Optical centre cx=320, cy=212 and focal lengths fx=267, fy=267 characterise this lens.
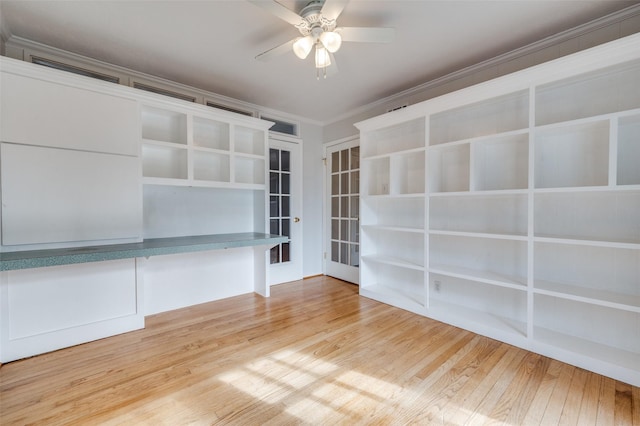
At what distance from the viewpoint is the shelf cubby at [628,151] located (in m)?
1.91

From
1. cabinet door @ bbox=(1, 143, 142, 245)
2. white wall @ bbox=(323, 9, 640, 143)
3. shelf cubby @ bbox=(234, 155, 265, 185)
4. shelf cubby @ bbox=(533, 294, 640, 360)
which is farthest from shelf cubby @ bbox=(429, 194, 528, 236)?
cabinet door @ bbox=(1, 143, 142, 245)

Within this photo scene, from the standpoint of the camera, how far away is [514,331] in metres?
2.31

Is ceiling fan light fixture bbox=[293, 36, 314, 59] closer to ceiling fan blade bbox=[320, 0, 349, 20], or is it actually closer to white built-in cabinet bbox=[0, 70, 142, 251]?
ceiling fan blade bbox=[320, 0, 349, 20]

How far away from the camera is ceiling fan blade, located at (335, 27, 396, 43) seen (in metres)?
1.83

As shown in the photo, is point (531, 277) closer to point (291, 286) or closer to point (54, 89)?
point (291, 286)

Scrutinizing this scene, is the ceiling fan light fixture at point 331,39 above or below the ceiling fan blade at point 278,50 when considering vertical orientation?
below

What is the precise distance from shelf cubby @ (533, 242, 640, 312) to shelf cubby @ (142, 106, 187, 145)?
12.1 ft

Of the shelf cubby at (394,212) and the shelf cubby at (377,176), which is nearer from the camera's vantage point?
the shelf cubby at (394,212)

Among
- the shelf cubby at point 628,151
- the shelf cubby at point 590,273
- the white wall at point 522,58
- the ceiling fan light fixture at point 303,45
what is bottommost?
the shelf cubby at point 590,273

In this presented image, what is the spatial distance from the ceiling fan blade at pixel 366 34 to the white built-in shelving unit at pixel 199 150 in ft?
5.96

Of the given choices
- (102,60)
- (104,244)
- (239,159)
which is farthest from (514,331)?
(102,60)

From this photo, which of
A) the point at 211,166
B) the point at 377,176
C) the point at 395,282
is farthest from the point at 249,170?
the point at 395,282

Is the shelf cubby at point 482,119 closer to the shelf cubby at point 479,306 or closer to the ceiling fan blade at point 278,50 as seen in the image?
the shelf cubby at point 479,306

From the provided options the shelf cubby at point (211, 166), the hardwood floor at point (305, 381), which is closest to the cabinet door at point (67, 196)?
the shelf cubby at point (211, 166)
